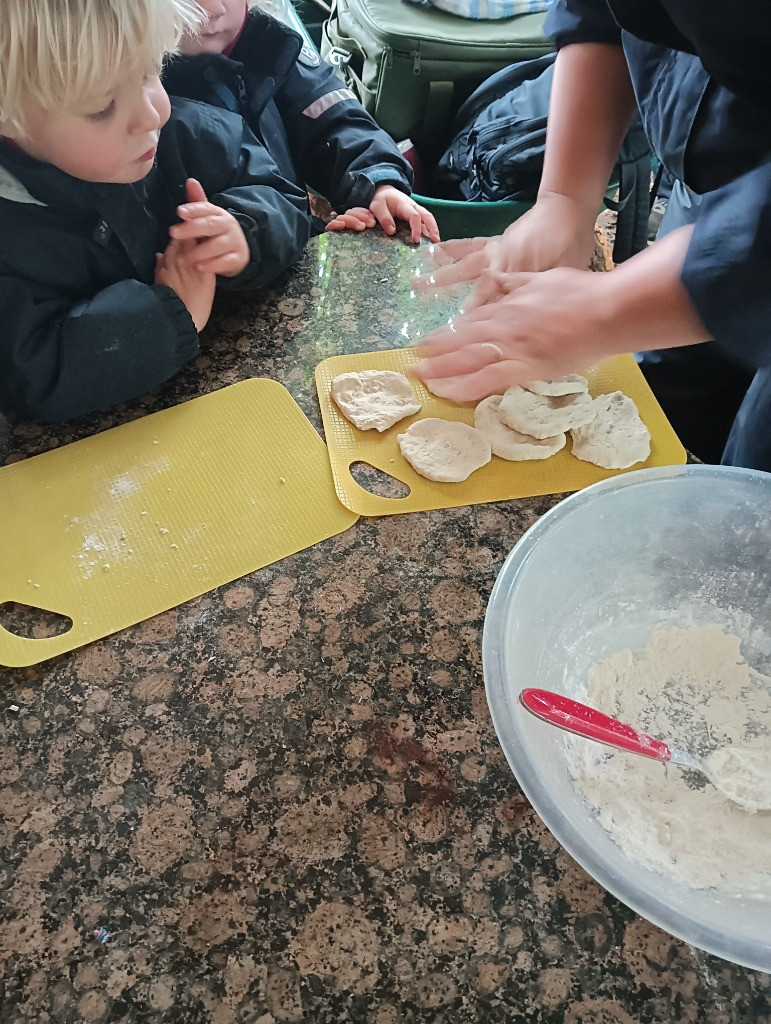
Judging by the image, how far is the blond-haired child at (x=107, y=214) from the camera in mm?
631

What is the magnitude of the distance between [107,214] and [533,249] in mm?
474

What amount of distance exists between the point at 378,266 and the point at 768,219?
532 millimetres

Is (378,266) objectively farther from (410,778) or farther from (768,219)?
(410,778)

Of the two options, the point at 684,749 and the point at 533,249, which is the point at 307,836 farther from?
the point at 533,249

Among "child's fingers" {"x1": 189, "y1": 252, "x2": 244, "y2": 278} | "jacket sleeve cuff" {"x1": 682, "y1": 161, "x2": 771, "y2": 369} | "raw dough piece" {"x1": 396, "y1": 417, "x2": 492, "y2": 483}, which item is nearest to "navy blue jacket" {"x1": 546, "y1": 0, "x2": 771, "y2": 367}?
"jacket sleeve cuff" {"x1": 682, "y1": 161, "x2": 771, "y2": 369}

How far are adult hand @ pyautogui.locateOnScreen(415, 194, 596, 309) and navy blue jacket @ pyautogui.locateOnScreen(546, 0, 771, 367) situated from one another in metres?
0.12

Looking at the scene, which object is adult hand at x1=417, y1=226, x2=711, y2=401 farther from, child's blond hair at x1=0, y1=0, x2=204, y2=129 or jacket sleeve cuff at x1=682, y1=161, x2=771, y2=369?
child's blond hair at x1=0, y1=0, x2=204, y2=129

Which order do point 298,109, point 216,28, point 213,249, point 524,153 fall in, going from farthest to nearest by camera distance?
point 524,153, point 298,109, point 216,28, point 213,249

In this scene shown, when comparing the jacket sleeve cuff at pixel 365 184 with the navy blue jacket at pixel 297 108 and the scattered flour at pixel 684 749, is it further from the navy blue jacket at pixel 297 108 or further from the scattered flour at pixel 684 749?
the scattered flour at pixel 684 749

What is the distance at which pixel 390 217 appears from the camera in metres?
0.98

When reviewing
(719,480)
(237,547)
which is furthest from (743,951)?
(237,547)

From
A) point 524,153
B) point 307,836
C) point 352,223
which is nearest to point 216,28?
point 352,223

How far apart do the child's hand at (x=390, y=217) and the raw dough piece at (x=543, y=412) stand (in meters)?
0.32

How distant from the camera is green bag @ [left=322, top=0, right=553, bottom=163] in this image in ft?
4.45
